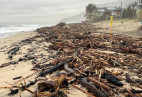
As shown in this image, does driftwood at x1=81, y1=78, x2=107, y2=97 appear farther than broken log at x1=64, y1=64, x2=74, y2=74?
No

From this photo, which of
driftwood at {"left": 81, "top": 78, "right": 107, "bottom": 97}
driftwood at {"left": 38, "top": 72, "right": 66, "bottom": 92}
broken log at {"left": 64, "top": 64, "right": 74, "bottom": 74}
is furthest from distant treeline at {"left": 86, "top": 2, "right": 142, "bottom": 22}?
driftwood at {"left": 38, "top": 72, "right": 66, "bottom": 92}

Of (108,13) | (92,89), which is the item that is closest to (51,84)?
(92,89)

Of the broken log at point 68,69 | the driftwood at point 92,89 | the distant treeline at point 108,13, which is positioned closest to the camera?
the driftwood at point 92,89

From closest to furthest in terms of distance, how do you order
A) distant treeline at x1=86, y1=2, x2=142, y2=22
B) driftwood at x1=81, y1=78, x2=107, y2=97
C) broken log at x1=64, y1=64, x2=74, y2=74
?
1. driftwood at x1=81, y1=78, x2=107, y2=97
2. broken log at x1=64, y1=64, x2=74, y2=74
3. distant treeline at x1=86, y1=2, x2=142, y2=22

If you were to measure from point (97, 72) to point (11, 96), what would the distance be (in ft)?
6.38

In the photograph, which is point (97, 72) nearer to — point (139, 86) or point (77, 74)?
point (77, 74)

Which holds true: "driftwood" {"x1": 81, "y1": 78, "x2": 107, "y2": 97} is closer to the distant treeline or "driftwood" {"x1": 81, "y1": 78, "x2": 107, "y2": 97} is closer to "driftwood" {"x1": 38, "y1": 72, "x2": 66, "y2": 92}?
"driftwood" {"x1": 38, "y1": 72, "x2": 66, "y2": 92}

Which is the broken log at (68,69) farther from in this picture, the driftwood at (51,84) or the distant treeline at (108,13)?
the distant treeline at (108,13)

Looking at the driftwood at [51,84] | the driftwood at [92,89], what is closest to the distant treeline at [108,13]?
the driftwood at [92,89]

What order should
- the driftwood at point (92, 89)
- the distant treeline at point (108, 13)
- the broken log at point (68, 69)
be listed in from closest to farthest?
1. the driftwood at point (92, 89)
2. the broken log at point (68, 69)
3. the distant treeline at point (108, 13)

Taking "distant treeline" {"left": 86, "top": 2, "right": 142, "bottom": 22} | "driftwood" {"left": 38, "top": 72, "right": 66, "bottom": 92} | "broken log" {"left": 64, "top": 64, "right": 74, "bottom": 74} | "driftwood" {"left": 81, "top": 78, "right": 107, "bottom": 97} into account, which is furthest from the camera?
"distant treeline" {"left": 86, "top": 2, "right": 142, "bottom": 22}

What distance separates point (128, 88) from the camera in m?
2.41

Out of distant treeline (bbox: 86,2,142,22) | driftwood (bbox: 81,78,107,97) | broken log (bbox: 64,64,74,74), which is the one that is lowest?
driftwood (bbox: 81,78,107,97)

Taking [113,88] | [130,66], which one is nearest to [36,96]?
[113,88]
